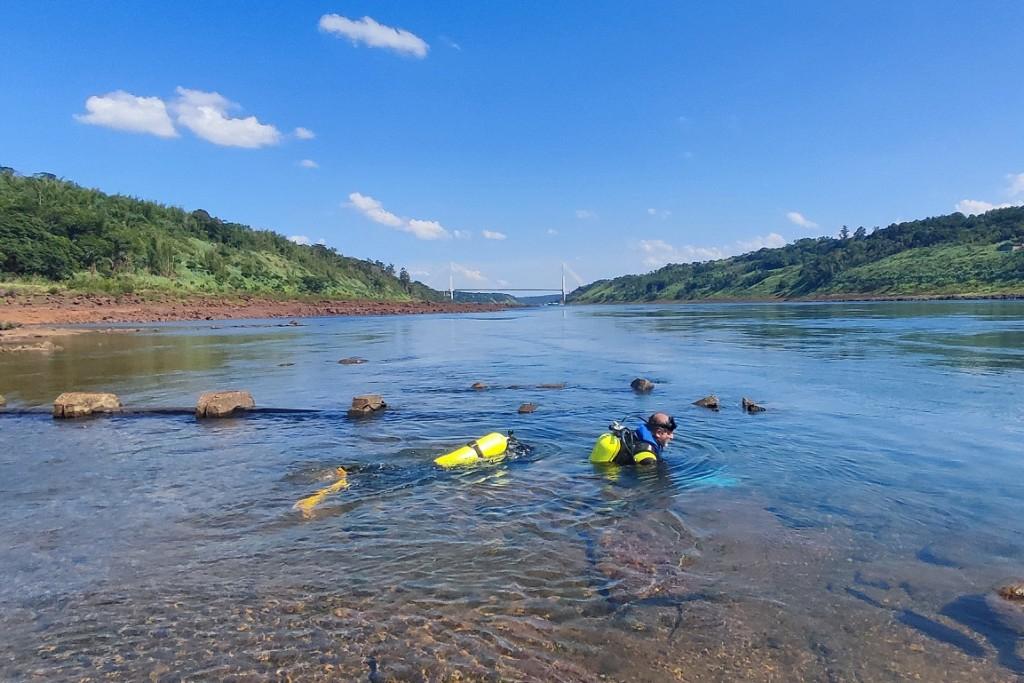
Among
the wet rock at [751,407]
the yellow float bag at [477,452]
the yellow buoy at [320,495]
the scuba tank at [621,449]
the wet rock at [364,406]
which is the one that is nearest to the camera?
the yellow buoy at [320,495]

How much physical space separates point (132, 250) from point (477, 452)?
4231 inches

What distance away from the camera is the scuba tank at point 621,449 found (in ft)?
39.6

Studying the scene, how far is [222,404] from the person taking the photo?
695 inches

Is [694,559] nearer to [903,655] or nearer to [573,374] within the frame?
[903,655]

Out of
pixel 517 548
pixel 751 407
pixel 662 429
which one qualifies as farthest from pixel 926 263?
pixel 517 548

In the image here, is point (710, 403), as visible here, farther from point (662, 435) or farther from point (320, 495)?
point (320, 495)

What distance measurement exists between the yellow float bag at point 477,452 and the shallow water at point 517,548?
445 millimetres

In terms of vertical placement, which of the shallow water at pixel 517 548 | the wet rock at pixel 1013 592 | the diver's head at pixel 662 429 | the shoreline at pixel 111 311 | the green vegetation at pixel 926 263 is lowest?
the shallow water at pixel 517 548

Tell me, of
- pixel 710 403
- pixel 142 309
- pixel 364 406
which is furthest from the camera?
pixel 142 309

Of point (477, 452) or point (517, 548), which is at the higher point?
point (477, 452)

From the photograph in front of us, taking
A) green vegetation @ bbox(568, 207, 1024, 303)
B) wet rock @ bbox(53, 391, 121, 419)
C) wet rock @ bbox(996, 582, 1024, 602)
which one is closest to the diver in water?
wet rock @ bbox(996, 582, 1024, 602)

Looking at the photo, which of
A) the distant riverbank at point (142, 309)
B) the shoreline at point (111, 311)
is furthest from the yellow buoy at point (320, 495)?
the distant riverbank at point (142, 309)

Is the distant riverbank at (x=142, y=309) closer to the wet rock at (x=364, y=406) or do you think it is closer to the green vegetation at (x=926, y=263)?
the wet rock at (x=364, y=406)

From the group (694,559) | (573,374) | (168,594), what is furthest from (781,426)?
(168,594)
